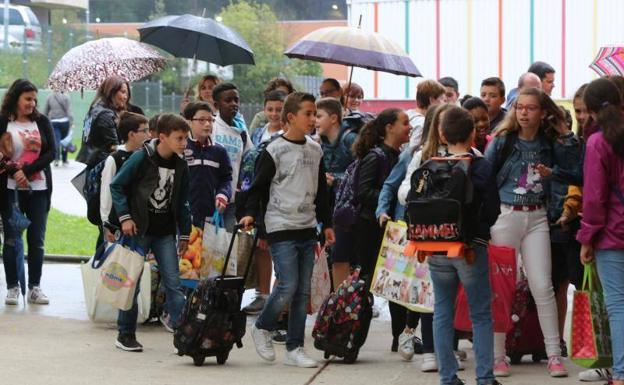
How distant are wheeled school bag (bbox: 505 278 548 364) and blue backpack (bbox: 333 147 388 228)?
123 centimetres

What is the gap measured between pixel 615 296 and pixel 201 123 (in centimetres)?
403

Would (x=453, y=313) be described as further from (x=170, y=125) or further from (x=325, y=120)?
(x=325, y=120)

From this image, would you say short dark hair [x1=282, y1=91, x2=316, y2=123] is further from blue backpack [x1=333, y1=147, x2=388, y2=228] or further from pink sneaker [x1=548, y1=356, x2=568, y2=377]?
pink sneaker [x1=548, y1=356, x2=568, y2=377]

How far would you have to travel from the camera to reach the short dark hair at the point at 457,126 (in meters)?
7.35

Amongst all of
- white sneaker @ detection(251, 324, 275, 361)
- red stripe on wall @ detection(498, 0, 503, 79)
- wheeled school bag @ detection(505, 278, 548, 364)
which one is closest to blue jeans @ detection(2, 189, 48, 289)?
white sneaker @ detection(251, 324, 275, 361)

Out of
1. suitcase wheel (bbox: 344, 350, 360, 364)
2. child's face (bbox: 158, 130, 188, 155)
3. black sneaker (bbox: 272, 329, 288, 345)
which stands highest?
child's face (bbox: 158, 130, 188, 155)

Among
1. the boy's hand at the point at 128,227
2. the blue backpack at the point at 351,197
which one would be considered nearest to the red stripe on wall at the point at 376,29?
the blue backpack at the point at 351,197

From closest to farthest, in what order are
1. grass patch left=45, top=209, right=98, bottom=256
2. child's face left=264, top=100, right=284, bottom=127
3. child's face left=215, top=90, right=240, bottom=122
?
1. child's face left=264, top=100, right=284, bottom=127
2. child's face left=215, top=90, right=240, bottom=122
3. grass patch left=45, top=209, right=98, bottom=256

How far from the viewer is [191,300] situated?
28.4ft

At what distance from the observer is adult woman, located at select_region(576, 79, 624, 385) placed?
721 cm

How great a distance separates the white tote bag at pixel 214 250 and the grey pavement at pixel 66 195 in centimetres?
987

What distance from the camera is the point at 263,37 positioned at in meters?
39.3

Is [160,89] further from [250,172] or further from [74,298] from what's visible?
[250,172]

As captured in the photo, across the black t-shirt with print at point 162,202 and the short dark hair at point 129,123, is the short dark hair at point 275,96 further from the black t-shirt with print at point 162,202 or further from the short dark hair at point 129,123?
the black t-shirt with print at point 162,202
